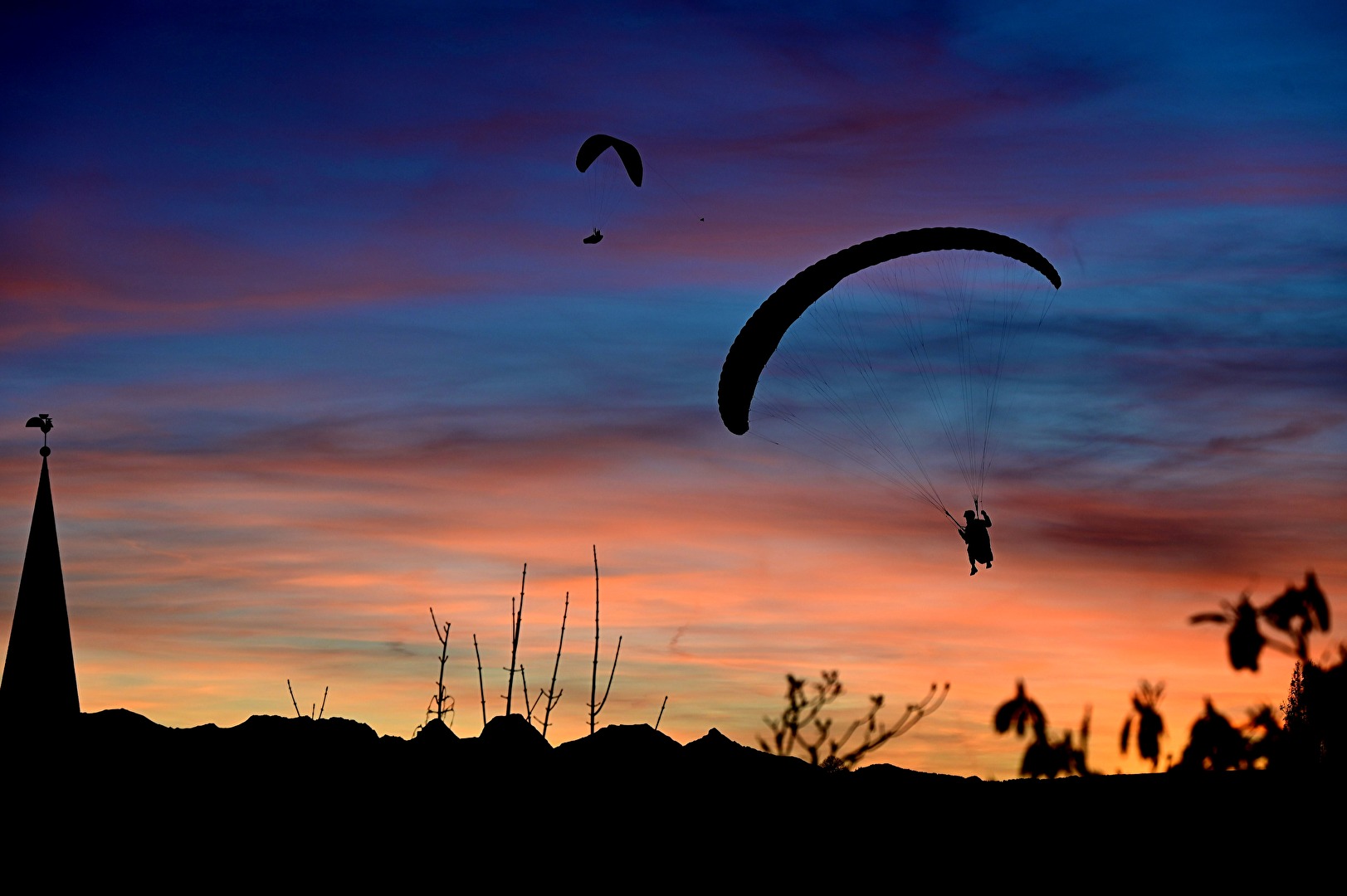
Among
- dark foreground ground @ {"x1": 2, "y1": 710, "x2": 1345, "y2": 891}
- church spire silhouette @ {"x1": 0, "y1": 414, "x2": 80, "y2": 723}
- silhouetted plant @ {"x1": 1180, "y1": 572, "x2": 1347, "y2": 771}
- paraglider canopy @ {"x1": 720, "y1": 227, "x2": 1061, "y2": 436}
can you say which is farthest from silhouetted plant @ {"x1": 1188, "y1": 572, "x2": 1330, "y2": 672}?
church spire silhouette @ {"x1": 0, "y1": 414, "x2": 80, "y2": 723}

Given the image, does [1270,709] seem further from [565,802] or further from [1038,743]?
[565,802]

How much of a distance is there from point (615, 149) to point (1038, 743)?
12.6 metres

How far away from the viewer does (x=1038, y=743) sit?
16.8 metres

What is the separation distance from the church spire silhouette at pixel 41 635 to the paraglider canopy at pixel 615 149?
94.9 feet

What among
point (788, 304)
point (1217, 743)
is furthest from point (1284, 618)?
point (788, 304)

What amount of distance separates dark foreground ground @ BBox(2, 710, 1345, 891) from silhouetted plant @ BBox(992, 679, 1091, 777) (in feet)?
2.64

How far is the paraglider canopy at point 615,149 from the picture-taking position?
23.1 metres

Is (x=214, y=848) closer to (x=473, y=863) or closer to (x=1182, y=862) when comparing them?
(x=473, y=863)

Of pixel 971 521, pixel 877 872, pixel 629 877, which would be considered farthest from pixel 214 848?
pixel 971 521

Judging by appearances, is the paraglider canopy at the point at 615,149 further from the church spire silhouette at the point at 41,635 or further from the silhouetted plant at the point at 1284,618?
the church spire silhouette at the point at 41,635

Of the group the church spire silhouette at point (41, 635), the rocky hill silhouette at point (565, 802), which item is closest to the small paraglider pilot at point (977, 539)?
the rocky hill silhouette at point (565, 802)

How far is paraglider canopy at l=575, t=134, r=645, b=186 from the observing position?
23.1 meters

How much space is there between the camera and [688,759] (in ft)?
68.2

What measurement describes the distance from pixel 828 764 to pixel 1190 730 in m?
13.0
